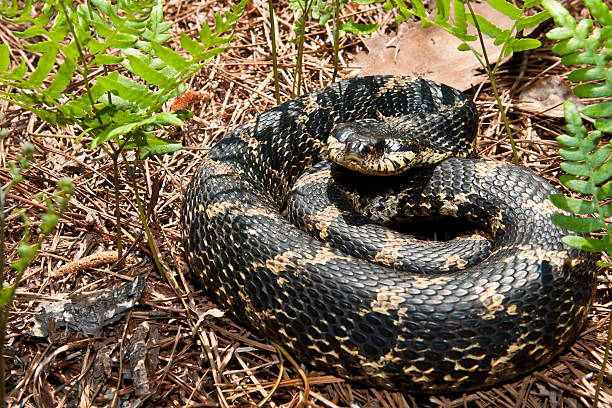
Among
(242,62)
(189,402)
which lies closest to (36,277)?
(189,402)

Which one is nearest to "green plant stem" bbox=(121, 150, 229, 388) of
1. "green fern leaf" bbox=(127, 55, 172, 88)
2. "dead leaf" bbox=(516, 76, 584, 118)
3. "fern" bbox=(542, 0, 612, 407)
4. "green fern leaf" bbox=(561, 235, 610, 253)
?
"green fern leaf" bbox=(127, 55, 172, 88)

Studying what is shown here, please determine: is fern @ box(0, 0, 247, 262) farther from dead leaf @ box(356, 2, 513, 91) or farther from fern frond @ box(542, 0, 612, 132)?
dead leaf @ box(356, 2, 513, 91)

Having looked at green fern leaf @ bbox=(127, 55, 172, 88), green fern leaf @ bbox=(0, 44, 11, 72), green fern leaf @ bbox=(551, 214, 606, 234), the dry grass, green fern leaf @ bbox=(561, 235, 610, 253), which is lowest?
the dry grass

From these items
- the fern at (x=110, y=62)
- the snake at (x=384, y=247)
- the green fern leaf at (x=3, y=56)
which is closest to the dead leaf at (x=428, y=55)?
the snake at (x=384, y=247)

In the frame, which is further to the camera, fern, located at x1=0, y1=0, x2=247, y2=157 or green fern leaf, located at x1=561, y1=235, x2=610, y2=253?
fern, located at x1=0, y1=0, x2=247, y2=157

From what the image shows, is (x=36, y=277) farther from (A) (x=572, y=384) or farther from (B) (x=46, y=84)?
(A) (x=572, y=384)

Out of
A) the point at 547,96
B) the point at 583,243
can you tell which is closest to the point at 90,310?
the point at 583,243

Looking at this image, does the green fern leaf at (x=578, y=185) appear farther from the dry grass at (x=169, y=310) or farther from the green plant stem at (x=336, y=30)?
the green plant stem at (x=336, y=30)
